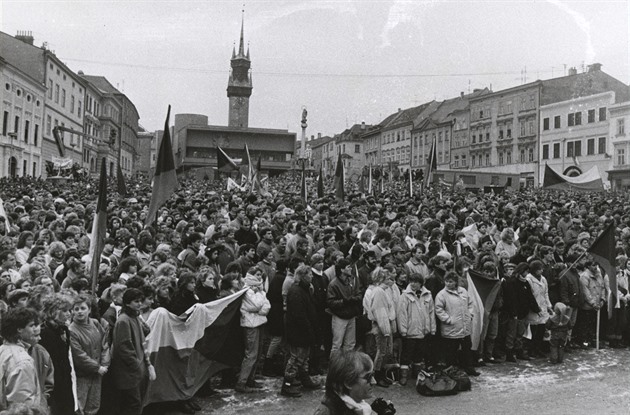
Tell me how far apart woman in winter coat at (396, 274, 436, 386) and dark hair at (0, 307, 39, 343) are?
5.20m

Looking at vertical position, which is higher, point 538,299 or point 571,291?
point 571,291

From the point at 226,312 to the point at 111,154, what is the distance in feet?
254

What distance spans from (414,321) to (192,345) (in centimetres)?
320

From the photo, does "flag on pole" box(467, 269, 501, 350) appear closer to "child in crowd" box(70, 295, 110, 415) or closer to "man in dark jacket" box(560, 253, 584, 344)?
"man in dark jacket" box(560, 253, 584, 344)

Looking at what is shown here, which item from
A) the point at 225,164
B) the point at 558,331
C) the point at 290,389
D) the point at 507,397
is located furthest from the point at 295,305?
the point at 225,164

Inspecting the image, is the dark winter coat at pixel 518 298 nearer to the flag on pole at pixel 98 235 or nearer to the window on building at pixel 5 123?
the flag on pole at pixel 98 235

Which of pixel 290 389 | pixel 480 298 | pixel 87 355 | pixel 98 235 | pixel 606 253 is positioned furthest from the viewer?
pixel 606 253

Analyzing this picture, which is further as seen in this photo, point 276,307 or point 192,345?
point 276,307

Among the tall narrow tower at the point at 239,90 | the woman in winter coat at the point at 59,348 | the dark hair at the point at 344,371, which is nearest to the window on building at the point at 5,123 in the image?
the woman in winter coat at the point at 59,348

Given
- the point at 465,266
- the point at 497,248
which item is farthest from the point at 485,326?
the point at 497,248

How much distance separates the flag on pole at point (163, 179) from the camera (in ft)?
31.0

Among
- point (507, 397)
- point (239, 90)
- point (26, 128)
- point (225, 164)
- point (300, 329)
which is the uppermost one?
point (239, 90)

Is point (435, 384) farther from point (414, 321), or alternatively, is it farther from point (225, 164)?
point (225, 164)

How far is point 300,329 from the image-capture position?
7.83 m
